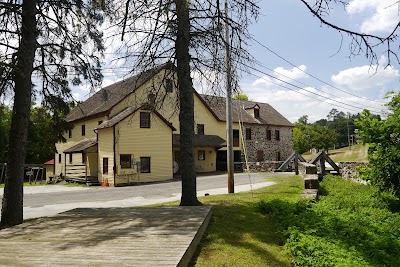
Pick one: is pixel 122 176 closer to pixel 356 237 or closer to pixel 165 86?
pixel 165 86

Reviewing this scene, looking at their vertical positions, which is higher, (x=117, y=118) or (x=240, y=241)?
(x=117, y=118)

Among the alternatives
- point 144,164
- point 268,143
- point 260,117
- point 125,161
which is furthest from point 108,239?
point 260,117

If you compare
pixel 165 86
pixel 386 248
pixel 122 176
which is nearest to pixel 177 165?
pixel 122 176

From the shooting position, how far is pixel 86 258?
166 inches

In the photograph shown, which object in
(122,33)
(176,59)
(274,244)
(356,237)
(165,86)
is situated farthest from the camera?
(165,86)

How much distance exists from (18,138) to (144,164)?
17.7m

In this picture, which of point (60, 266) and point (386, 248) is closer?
point (60, 266)

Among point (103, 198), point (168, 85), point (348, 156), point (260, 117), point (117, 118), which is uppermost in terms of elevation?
point (260, 117)

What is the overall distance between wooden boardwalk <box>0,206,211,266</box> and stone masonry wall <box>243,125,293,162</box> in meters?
30.2

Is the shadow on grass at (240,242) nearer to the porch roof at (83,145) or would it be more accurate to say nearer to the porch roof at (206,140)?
the porch roof at (83,145)

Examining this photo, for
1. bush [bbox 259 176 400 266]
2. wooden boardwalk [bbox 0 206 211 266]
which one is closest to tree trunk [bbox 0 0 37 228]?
wooden boardwalk [bbox 0 206 211 266]

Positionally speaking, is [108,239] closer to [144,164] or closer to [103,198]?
[103,198]

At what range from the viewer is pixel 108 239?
16.8 ft

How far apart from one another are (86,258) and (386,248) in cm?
523
